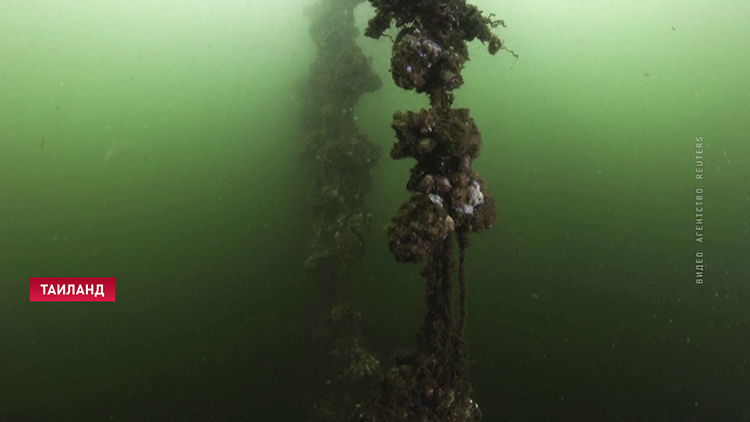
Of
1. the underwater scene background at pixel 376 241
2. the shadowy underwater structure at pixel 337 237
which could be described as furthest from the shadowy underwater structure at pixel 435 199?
the underwater scene background at pixel 376 241

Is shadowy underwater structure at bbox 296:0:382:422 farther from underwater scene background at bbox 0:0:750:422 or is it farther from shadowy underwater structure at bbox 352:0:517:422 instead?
shadowy underwater structure at bbox 352:0:517:422

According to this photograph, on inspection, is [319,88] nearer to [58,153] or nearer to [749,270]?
[58,153]

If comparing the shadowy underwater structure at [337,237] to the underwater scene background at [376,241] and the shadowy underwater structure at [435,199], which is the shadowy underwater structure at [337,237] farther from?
the shadowy underwater structure at [435,199]

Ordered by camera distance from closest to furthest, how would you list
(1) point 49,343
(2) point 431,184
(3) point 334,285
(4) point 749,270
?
(2) point 431,184 < (3) point 334,285 < (4) point 749,270 < (1) point 49,343

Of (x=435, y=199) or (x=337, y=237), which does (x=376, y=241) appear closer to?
(x=337, y=237)

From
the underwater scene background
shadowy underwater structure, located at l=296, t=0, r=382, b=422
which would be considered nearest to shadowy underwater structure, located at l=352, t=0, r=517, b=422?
shadowy underwater structure, located at l=296, t=0, r=382, b=422

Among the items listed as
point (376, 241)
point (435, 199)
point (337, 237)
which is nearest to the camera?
point (435, 199)

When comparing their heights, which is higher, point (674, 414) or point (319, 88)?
point (319, 88)

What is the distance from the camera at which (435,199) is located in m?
1.28

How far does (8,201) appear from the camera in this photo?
3955 millimetres

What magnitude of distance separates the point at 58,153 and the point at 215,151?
181cm

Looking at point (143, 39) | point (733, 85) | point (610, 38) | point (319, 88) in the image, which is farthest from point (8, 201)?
point (733, 85)

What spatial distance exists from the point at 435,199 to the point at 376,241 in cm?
232

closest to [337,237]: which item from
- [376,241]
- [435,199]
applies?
[376,241]
